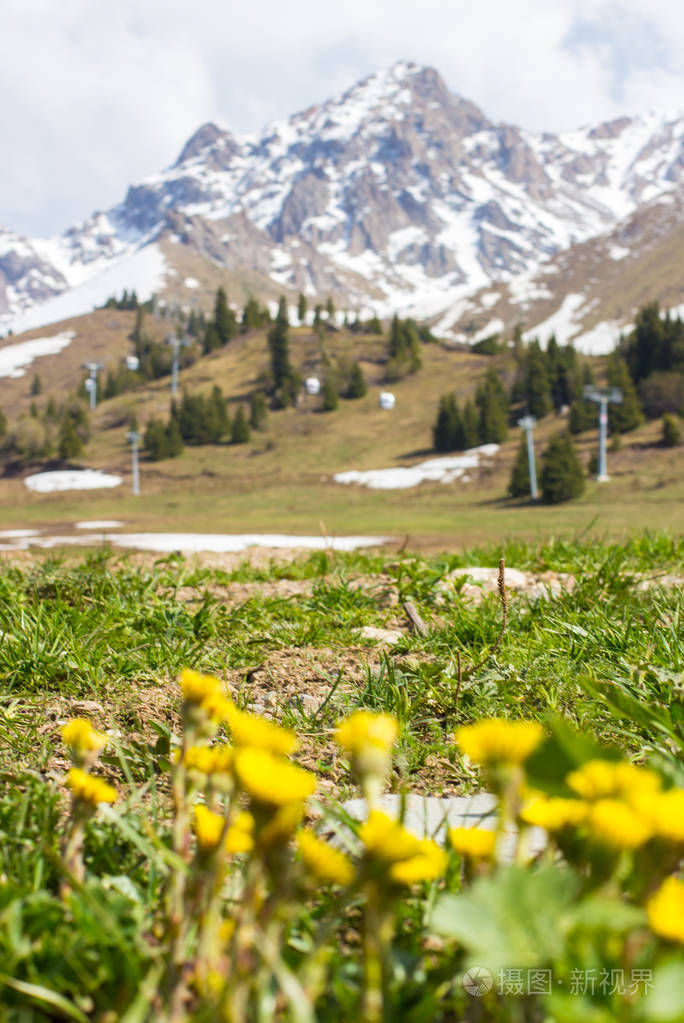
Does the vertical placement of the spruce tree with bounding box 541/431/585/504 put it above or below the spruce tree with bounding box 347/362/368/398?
below

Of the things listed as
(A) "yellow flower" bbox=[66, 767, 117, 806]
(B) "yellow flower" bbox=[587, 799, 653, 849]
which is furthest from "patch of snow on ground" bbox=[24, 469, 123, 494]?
(B) "yellow flower" bbox=[587, 799, 653, 849]

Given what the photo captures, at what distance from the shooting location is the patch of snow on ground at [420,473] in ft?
156

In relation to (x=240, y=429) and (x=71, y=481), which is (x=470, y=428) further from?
(x=71, y=481)

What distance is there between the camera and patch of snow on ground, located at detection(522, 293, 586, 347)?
433 ft

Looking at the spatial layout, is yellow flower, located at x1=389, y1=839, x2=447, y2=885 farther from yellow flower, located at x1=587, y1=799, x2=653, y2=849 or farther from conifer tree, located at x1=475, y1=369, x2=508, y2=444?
conifer tree, located at x1=475, y1=369, x2=508, y2=444

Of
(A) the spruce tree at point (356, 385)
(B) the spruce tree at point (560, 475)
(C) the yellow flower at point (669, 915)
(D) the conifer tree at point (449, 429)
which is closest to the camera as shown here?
(C) the yellow flower at point (669, 915)

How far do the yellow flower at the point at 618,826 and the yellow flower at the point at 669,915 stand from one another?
0.05 metres

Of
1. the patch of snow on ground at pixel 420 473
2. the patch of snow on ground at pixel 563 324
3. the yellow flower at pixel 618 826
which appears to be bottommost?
the yellow flower at pixel 618 826

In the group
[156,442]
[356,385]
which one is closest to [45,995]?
[156,442]

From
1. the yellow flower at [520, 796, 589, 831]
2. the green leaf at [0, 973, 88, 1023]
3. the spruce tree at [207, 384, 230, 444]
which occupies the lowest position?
the green leaf at [0, 973, 88, 1023]

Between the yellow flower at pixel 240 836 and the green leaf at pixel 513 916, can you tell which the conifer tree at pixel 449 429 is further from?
the green leaf at pixel 513 916

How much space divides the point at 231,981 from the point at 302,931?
1.49ft

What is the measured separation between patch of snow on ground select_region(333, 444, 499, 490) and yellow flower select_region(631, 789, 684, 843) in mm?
46515

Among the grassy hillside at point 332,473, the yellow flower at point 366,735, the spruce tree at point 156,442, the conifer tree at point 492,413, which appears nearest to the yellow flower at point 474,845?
the yellow flower at point 366,735
